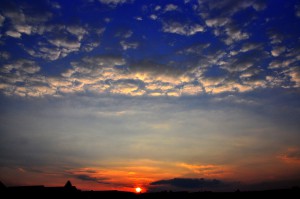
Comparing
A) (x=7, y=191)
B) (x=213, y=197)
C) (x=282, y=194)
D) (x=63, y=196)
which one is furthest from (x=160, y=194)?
(x=7, y=191)

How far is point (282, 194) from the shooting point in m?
37.2

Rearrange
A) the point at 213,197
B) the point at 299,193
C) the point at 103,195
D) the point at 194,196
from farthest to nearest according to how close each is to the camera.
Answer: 1. the point at 103,195
2. the point at 194,196
3. the point at 213,197
4. the point at 299,193

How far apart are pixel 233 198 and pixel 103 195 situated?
22335mm

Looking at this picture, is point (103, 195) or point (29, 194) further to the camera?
point (103, 195)

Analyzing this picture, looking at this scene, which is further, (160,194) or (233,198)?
(160,194)

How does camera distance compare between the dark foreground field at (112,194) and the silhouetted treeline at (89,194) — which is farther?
the silhouetted treeline at (89,194)

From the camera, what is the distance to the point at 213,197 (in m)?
43.6

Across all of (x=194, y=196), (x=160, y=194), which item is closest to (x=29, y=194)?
(x=160, y=194)

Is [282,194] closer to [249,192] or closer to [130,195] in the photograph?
[249,192]

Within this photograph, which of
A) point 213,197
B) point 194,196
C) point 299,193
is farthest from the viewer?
point 194,196

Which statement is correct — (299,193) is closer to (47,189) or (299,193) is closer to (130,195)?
(130,195)

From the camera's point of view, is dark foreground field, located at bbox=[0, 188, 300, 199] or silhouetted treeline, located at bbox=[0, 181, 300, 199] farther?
silhouetted treeline, located at bbox=[0, 181, 300, 199]

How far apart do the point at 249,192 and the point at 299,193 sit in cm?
669

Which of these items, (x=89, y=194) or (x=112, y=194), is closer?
(x=112, y=194)
